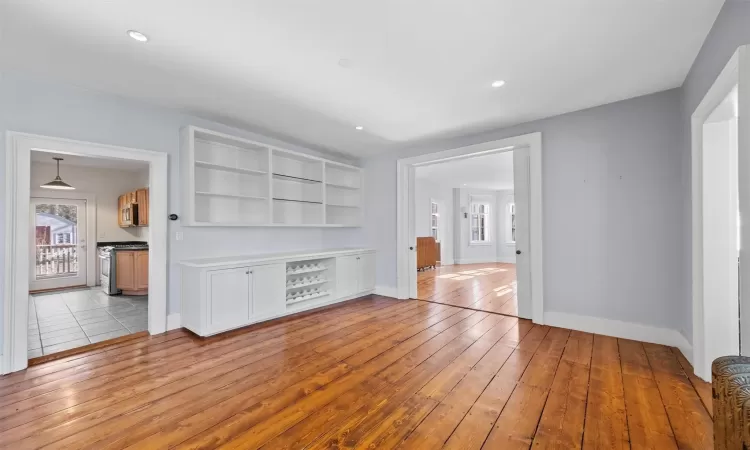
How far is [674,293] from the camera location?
2998 millimetres

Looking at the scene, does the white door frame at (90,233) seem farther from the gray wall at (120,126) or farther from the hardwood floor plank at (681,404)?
the hardwood floor plank at (681,404)

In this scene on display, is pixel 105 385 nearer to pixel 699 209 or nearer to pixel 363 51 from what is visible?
pixel 363 51

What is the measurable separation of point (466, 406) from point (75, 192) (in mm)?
8087

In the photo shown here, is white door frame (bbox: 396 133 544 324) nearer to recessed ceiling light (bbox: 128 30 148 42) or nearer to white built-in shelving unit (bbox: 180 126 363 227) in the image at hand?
white built-in shelving unit (bbox: 180 126 363 227)

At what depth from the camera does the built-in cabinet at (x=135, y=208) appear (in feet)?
19.7

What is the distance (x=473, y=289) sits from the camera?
5.82 m

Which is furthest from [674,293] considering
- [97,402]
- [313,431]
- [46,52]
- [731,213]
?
[46,52]

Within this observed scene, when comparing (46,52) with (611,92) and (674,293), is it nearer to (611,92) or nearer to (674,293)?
(611,92)

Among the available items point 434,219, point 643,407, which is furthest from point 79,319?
point 434,219

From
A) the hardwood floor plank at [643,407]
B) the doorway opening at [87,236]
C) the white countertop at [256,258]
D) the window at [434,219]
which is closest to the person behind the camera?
the hardwood floor plank at [643,407]

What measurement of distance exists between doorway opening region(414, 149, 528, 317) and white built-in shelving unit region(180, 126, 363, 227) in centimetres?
167

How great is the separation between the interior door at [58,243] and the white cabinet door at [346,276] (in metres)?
5.64

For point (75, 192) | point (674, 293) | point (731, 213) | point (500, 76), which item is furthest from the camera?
point (75, 192)

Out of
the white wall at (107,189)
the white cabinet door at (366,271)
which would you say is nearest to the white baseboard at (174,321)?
the white cabinet door at (366,271)
